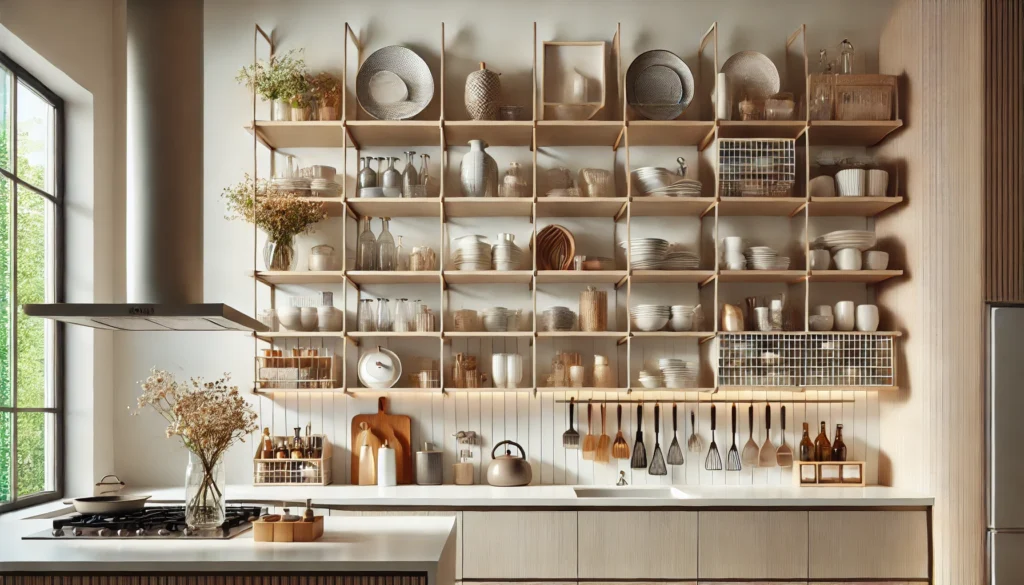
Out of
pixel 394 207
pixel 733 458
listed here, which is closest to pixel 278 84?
pixel 394 207

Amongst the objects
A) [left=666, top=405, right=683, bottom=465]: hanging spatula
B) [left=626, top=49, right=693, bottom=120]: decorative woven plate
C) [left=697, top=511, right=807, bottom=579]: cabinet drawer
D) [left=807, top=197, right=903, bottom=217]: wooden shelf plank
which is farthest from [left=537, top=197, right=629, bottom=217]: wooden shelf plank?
[left=697, top=511, right=807, bottom=579]: cabinet drawer

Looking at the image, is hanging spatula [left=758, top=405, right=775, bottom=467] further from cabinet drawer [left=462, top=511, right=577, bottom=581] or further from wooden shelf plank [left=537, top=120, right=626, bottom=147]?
wooden shelf plank [left=537, top=120, right=626, bottom=147]

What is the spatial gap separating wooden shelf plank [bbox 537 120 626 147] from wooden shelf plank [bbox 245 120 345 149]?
1054 mm

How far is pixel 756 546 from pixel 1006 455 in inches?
47.5

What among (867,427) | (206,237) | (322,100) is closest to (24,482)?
(206,237)

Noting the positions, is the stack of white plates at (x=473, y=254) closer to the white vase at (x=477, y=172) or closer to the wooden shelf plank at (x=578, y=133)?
the white vase at (x=477, y=172)

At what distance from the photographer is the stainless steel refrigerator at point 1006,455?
426 cm

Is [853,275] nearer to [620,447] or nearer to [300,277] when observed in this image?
[620,447]

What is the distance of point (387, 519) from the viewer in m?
3.39

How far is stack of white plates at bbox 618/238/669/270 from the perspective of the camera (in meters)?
4.77

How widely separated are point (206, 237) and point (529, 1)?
219cm

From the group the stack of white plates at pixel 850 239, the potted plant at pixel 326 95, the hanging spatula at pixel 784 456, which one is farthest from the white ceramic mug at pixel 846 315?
the potted plant at pixel 326 95

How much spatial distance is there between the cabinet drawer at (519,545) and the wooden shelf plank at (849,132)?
236cm

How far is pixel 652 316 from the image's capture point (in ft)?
15.5
